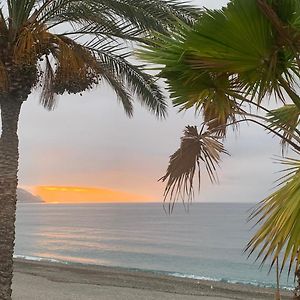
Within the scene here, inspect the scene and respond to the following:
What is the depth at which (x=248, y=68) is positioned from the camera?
10.8ft

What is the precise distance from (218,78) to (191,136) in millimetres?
1246

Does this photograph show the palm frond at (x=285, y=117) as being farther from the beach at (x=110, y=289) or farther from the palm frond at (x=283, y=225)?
the beach at (x=110, y=289)

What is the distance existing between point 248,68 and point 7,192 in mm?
5171

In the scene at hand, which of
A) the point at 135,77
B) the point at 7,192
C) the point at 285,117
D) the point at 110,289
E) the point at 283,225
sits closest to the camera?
the point at 283,225

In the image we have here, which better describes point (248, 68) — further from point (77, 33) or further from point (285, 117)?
point (77, 33)

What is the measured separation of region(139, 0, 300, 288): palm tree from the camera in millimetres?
2844

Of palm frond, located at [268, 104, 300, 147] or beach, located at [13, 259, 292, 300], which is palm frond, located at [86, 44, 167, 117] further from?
beach, located at [13, 259, 292, 300]

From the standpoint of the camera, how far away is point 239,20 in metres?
2.94

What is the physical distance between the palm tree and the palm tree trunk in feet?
12.9

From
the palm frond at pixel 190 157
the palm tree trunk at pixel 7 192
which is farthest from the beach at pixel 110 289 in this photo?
the palm frond at pixel 190 157

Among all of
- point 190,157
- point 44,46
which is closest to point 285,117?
point 190,157

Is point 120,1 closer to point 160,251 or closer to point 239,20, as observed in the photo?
point 239,20

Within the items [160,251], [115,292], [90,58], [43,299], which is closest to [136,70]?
[90,58]

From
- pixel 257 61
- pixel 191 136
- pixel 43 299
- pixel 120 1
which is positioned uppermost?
pixel 120 1
